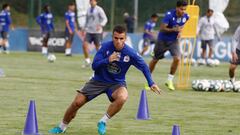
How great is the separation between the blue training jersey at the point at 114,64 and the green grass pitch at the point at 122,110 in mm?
811

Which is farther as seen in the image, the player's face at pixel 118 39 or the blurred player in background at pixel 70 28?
the blurred player in background at pixel 70 28

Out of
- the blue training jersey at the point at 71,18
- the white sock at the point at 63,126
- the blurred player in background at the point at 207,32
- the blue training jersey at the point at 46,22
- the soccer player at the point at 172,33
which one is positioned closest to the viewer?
the white sock at the point at 63,126

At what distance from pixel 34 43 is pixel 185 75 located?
15.8 m

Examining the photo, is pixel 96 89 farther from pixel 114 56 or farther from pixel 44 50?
pixel 44 50

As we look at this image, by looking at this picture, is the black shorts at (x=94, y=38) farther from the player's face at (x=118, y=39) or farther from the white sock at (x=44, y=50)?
the player's face at (x=118, y=39)

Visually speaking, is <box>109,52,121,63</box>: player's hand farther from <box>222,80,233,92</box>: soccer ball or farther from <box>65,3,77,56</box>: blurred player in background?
<box>65,3,77,56</box>: blurred player in background

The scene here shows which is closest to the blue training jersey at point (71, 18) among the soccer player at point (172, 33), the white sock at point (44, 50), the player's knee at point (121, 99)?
the white sock at point (44, 50)

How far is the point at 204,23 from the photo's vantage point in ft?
97.5

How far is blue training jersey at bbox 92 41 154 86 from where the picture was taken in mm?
11422

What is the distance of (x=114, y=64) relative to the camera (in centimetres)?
1154

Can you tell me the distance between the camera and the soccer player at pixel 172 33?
18.3 meters

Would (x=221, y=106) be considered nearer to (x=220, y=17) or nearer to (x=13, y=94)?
(x=13, y=94)

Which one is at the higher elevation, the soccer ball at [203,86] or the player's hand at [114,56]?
the player's hand at [114,56]

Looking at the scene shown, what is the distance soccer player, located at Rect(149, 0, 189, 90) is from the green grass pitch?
0.83 m
